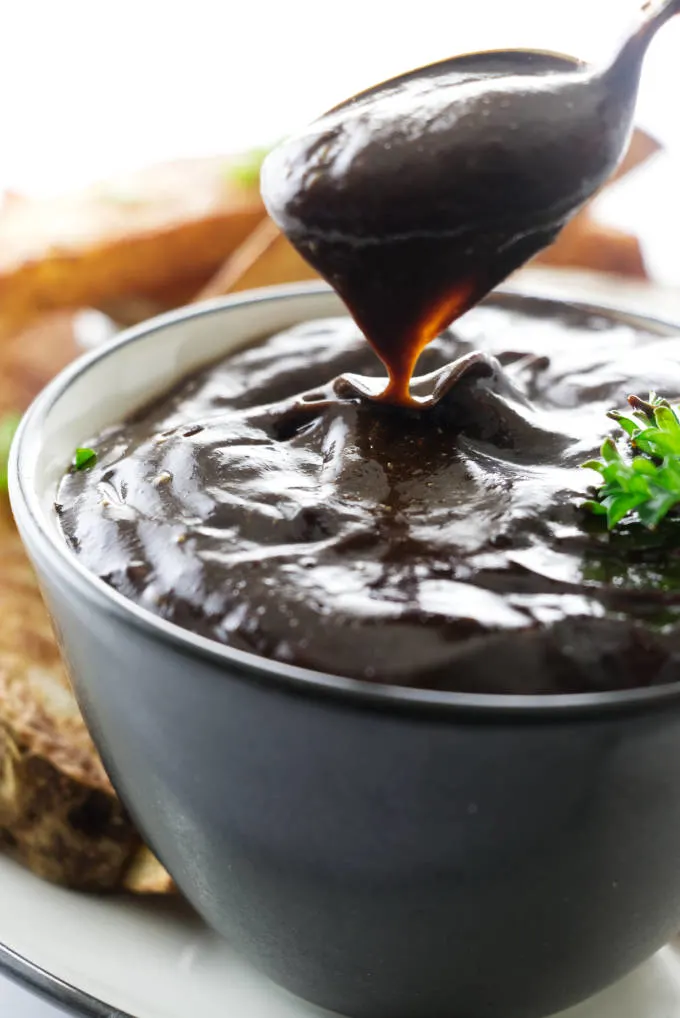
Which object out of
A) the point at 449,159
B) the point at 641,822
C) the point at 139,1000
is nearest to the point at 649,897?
the point at 641,822

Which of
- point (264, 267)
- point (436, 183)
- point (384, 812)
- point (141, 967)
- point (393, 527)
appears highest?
point (436, 183)

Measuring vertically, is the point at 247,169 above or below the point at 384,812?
below

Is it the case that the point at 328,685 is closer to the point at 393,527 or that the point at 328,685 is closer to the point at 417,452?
the point at 393,527

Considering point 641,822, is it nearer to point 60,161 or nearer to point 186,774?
point 186,774

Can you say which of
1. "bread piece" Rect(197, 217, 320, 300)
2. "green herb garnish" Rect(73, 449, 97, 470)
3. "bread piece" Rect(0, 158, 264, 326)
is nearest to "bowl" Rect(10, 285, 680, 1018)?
"green herb garnish" Rect(73, 449, 97, 470)

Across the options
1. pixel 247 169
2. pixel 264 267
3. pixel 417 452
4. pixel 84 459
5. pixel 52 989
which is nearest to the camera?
pixel 52 989

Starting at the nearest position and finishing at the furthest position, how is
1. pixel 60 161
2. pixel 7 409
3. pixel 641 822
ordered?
pixel 641 822
pixel 7 409
pixel 60 161

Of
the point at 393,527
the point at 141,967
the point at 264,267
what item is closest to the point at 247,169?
the point at 264,267

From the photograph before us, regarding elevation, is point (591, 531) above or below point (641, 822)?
above
